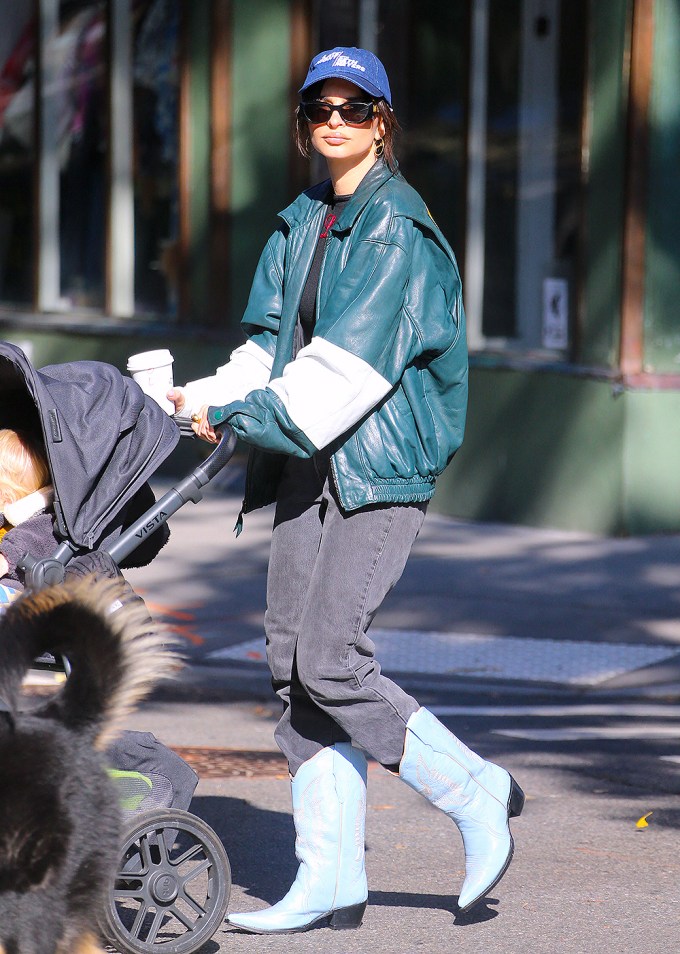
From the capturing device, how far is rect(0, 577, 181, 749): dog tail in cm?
355

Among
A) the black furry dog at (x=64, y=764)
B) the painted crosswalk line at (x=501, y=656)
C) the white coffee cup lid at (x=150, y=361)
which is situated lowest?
the painted crosswalk line at (x=501, y=656)

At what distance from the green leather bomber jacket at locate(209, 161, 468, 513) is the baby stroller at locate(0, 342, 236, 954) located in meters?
0.25

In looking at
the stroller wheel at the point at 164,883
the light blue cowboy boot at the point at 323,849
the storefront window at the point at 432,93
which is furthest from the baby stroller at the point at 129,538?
the storefront window at the point at 432,93

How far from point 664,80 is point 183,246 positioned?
4239 mm

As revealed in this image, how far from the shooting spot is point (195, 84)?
12.2 meters

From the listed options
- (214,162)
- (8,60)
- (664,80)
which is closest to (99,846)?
(664,80)

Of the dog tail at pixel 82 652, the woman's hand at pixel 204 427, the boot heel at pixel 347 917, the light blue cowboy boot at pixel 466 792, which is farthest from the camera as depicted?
the boot heel at pixel 347 917

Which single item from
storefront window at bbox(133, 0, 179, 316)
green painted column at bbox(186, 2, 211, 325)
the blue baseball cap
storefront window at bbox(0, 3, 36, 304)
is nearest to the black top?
the blue baseball cap

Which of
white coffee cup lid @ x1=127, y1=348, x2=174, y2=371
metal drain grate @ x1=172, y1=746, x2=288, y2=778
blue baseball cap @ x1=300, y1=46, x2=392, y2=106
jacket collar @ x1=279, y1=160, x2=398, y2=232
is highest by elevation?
blue baseball cap @ x1=300, y1=46, x2=392, y2=106

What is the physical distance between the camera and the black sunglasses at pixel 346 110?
167 inches

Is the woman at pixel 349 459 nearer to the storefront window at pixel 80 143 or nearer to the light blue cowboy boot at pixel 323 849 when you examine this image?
the light blue cowboy boot at pixel 323 849

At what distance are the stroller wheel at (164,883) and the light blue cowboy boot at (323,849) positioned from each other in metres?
0.19

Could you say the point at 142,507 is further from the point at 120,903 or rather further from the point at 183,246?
the point at 183,246

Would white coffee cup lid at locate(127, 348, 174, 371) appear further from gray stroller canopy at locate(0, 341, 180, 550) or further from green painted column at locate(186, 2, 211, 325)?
green painted column at locate(186, 2, 211, 325)
